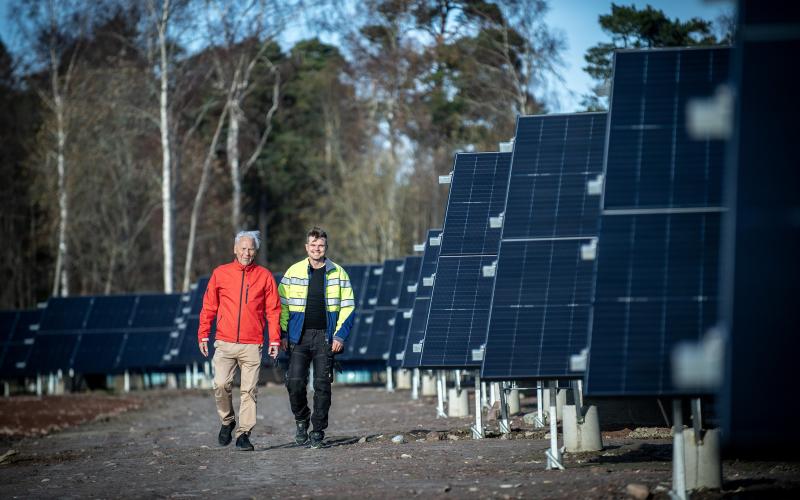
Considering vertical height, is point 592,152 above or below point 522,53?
below

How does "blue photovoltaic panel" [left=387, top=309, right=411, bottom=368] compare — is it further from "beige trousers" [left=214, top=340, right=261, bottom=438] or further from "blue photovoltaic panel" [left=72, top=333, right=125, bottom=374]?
"beige trousers" [left=214, top=340, right=261, bottom=438]

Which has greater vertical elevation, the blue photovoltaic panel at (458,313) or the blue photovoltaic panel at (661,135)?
the blue photovoltaic panel at (661,135)

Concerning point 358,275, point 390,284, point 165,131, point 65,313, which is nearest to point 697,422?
point 390,284

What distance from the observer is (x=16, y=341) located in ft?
146

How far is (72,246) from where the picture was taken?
61656mm

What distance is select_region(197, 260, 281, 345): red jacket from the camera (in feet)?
52.5

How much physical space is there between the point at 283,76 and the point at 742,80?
55.7 metres

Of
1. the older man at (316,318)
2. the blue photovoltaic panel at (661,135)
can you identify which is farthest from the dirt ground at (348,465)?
the blue photovoltaic panel at (661,135)

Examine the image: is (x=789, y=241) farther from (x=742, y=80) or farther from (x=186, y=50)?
(x=186, y=50)

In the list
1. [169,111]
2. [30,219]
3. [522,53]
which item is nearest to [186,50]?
[169,111]

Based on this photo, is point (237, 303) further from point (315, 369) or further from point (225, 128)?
point (225, 128)

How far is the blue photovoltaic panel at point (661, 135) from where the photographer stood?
11688 mm

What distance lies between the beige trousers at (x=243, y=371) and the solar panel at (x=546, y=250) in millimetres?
3097

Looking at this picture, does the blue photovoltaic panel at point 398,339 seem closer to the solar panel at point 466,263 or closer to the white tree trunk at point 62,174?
the solar panel at point 466,263
